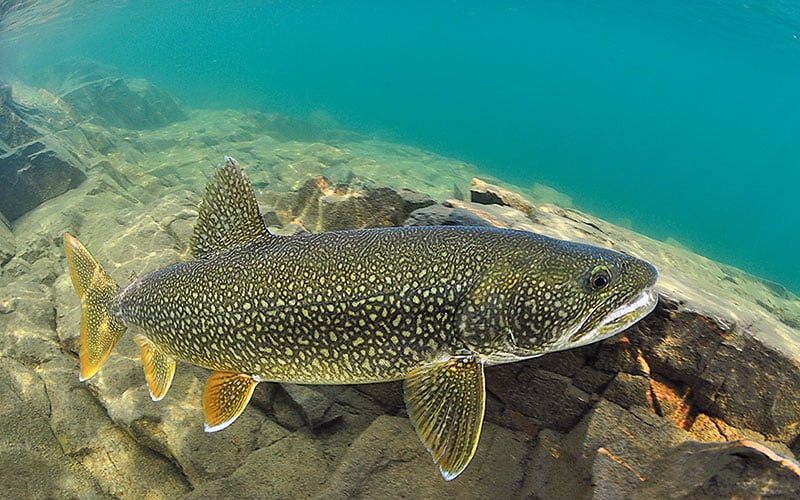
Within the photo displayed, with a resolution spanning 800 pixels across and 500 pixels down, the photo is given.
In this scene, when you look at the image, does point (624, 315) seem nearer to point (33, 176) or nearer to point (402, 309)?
point (402, 309)

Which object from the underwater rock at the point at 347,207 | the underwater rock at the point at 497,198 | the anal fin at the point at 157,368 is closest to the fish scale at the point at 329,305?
the anal fin at the point at 157,368

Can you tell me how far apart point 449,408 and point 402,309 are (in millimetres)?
700

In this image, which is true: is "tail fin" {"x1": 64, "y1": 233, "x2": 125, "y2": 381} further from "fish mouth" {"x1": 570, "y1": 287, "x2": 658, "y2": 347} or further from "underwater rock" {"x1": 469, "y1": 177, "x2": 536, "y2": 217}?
"underwater rock" {"x1": 469, "y1": 177, "x2": 536, "y2": 217}

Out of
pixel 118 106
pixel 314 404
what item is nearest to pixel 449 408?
pixel 314 404

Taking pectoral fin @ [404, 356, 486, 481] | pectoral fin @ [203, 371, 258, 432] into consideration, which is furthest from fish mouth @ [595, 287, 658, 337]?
pectoral fin @ [203, 371, 258, 432]

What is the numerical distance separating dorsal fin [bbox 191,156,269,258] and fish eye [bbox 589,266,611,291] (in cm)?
247

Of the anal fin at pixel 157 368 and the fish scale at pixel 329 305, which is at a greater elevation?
the fish scale at pixel 329 305

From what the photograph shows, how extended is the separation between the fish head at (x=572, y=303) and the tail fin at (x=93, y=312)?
356 cm

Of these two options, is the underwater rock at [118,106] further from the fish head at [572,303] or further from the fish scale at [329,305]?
the fish head at [572,303]

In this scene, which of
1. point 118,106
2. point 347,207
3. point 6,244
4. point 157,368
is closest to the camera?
point 157,368

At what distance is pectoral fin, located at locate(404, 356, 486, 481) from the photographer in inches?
104

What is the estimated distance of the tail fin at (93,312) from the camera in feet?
13.0

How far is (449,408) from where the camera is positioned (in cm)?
272

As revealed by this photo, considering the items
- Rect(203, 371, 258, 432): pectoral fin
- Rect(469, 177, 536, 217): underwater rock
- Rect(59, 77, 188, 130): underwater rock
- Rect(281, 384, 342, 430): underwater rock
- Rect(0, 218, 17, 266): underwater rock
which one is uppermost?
Rect(469, 177, 536, 217): underwater rock
